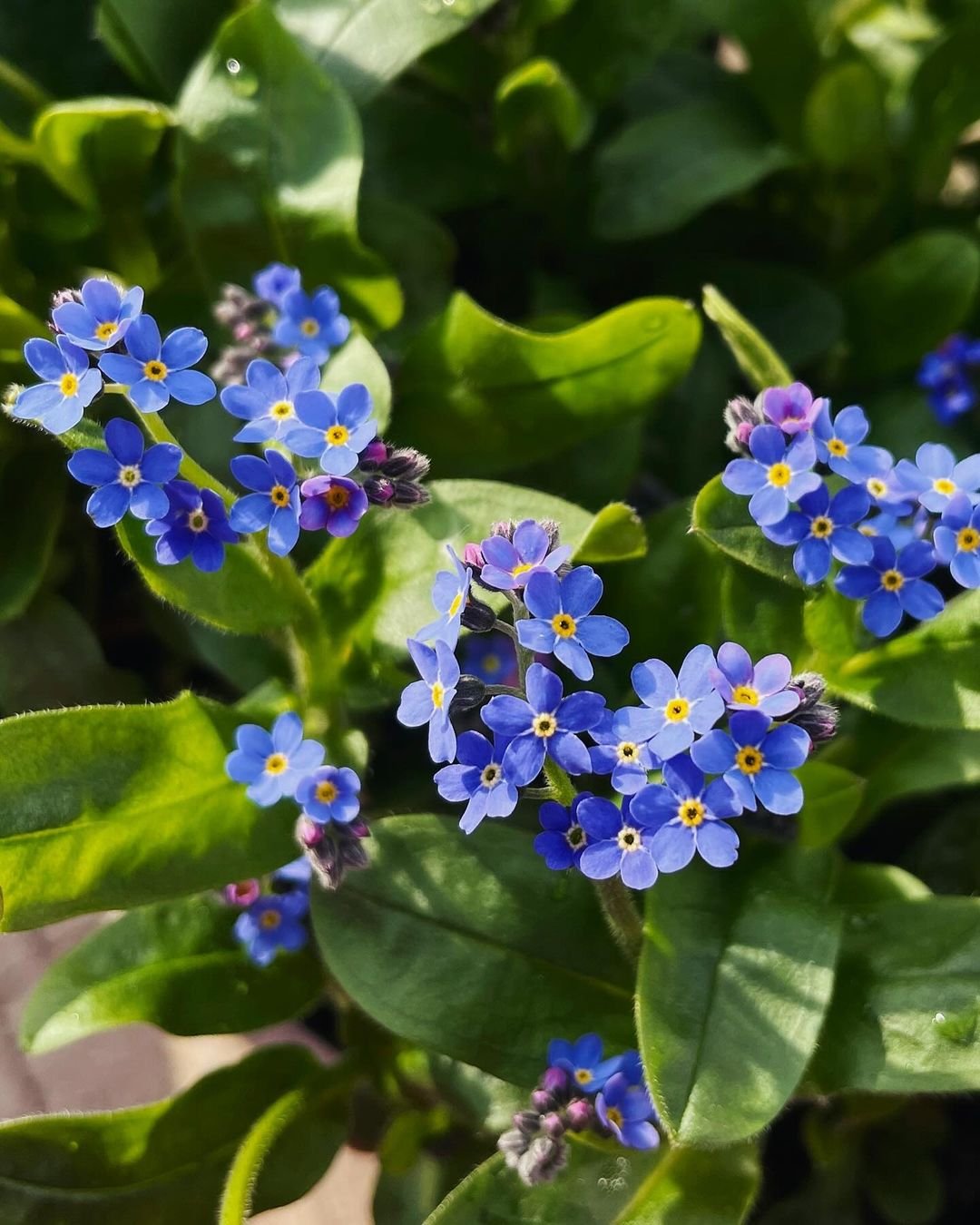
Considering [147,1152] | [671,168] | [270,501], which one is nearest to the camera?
[270,501]

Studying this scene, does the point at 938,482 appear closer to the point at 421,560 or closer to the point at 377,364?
the point at 421,560

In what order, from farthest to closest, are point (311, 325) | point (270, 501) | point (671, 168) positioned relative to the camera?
point (671, 168), point (311, 325), point (270, 501)

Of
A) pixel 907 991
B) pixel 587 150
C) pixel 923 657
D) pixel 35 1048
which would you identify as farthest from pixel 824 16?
pixel 35 1048

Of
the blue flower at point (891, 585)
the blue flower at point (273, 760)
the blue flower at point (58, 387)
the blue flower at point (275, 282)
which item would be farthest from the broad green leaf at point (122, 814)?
the blue flower at point (891, 585)

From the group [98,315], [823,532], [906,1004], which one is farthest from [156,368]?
A: [906,1004]

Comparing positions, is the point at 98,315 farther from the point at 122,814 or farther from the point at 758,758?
the point at 758,758

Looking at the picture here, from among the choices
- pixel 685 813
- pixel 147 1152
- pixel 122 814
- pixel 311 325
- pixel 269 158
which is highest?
pixel 269 158

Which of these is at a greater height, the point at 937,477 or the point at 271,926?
the point at 937,477

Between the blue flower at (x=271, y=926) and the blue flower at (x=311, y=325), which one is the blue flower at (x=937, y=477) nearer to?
the blue flower at (x=311, y=325)
